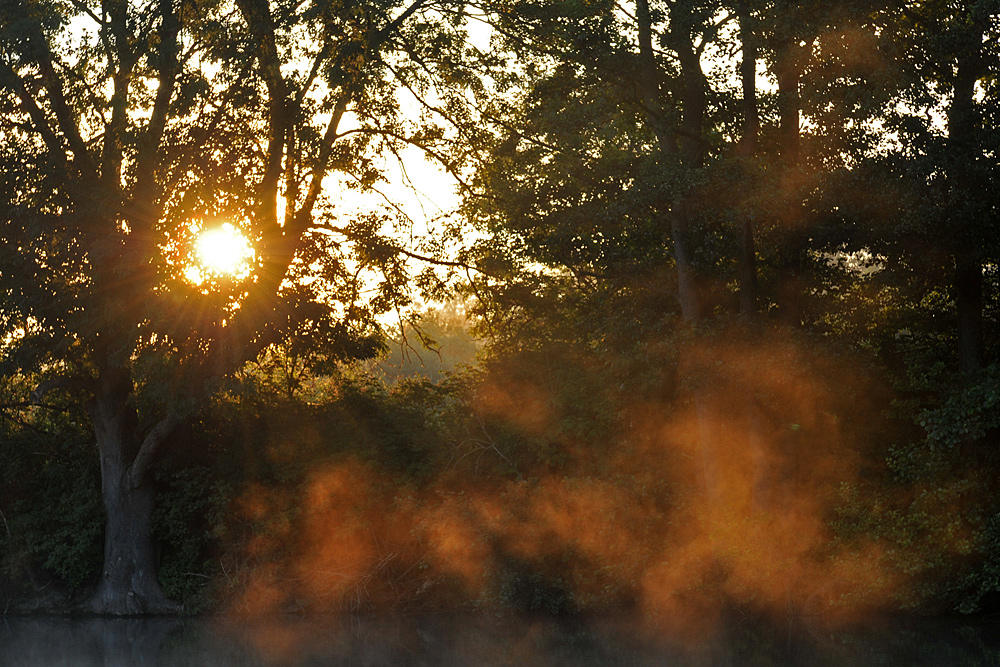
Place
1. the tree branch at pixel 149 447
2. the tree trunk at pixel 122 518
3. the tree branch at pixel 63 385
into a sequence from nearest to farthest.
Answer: the tree branch at pixel 63 385 < the tree branch at pixel 149 447 < the tree trunk at pixel 122 518

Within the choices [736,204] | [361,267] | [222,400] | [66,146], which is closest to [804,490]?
[736,204]

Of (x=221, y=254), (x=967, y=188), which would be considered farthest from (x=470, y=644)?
(x=967, y=188)

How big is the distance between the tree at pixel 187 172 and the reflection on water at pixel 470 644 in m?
4.21

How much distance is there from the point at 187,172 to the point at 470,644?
893cm

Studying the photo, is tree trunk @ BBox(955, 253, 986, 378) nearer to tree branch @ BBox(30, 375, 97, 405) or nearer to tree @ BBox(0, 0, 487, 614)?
tree @ BBox(0, 0, 487, 614)

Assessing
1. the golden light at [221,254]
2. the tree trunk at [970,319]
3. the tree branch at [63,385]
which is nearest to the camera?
the tree trunk at [970,319]

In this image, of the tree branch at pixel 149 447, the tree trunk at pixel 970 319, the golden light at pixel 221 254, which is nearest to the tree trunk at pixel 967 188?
the tree trunk at pixel 970 319

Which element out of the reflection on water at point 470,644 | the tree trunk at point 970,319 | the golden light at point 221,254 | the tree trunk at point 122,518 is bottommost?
the reflection on water at point 470,644

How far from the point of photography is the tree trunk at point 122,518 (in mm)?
21734

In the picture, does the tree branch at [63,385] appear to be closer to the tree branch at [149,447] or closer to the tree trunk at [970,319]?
the tree branch at [149,447]

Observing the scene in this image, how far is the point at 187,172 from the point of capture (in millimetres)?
18266

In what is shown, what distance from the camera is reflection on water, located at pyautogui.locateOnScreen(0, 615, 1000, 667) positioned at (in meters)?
14.8

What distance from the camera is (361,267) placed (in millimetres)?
21094

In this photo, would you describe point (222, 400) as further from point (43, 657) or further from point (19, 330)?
point (43, 657)
